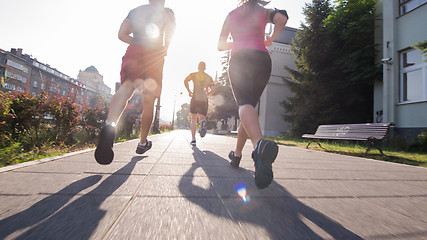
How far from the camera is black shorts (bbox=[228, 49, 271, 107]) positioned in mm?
2041

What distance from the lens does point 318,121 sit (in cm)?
1293

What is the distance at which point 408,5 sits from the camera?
9.37m

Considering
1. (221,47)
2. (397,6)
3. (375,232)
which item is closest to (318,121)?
(397,6)

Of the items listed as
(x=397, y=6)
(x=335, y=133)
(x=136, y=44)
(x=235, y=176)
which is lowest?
(x=235, y=176)

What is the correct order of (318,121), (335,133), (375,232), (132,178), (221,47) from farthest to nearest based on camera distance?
(318,121)
(335,133)
(221,47)
(132,178)
(375,232)

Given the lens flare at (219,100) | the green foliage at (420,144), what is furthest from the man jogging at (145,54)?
the lens flare at (219,100)

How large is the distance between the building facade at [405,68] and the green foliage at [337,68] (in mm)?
1749

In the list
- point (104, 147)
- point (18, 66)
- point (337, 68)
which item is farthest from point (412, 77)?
point (18, 66)

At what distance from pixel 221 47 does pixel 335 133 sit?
18.3 feet

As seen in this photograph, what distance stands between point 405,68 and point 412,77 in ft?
1.88

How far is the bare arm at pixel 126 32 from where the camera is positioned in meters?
2.50

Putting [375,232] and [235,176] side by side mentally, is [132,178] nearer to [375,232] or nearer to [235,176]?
[235,176]

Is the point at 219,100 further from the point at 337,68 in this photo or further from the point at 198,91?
the point at 198,91

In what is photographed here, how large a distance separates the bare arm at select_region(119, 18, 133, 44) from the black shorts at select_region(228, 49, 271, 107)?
4.67 feet
